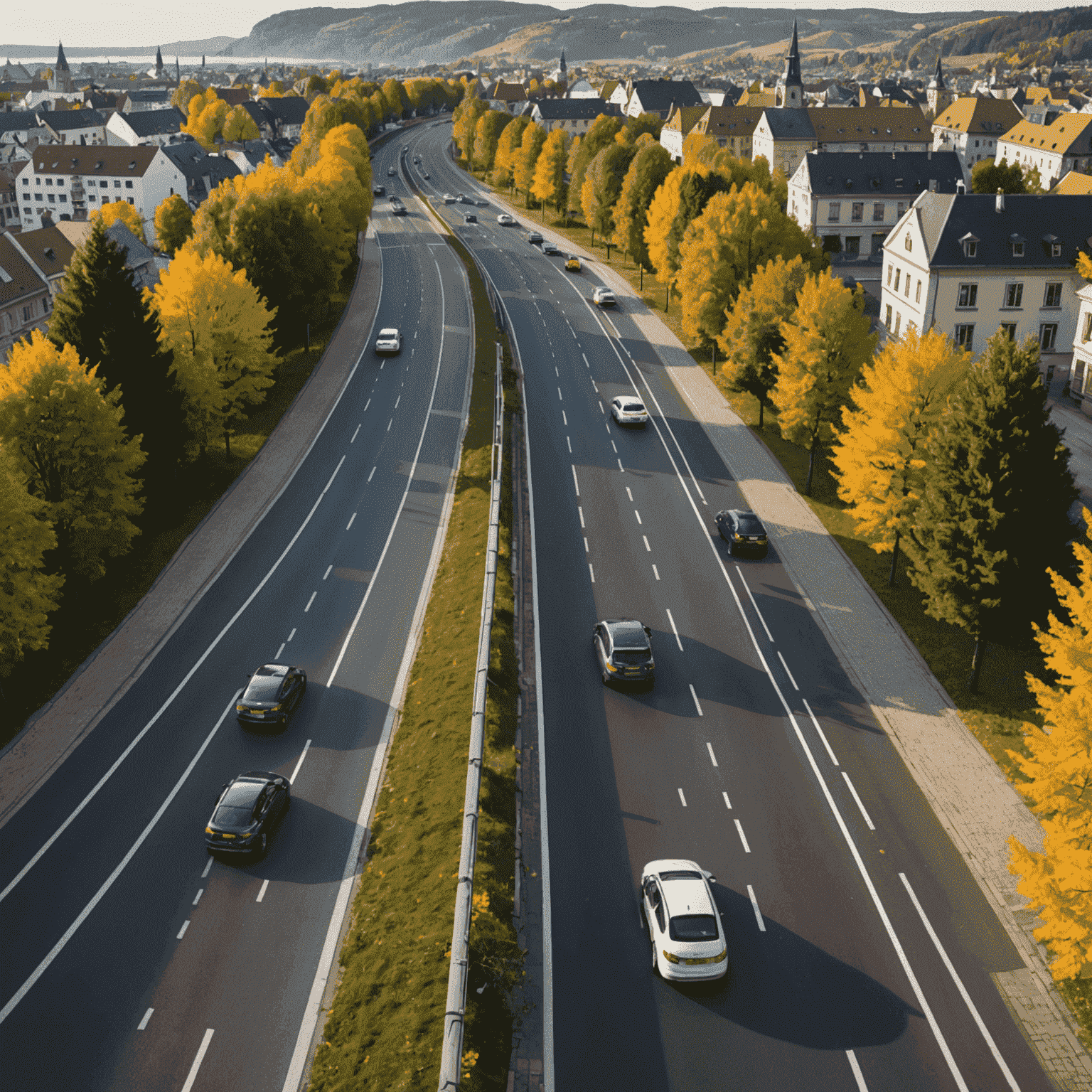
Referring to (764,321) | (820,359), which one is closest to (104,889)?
(820,359)

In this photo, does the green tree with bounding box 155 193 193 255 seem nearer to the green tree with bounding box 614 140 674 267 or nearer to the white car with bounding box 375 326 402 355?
the white car with bounding box 375 326 402 355

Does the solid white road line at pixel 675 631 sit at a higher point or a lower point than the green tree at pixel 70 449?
lower

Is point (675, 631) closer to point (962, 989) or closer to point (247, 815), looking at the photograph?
point (962, 989)

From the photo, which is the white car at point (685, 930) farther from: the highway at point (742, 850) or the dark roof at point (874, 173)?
the dark roof at point (874, 173)

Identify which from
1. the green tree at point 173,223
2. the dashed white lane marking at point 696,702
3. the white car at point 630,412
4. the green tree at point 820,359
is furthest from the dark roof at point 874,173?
the dashed white lane marking at point 696,702

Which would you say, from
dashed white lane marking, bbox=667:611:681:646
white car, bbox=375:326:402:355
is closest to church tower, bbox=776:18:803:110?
white car, bbox=375:326:402:355

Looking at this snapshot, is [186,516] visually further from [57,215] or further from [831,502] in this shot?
[57,215]
